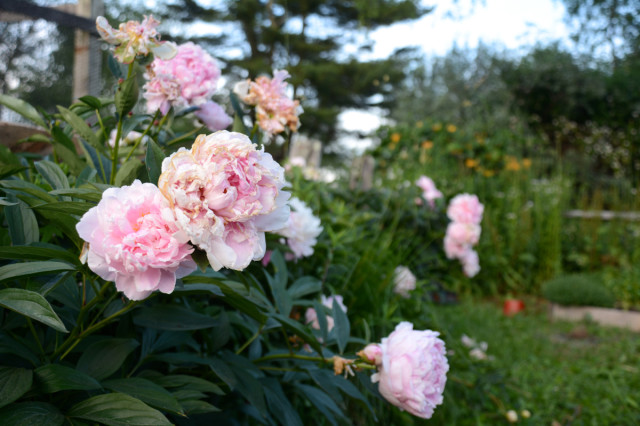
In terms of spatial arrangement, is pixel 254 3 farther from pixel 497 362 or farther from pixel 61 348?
pixel 61 348

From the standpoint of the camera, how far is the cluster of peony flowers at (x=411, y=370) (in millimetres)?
787

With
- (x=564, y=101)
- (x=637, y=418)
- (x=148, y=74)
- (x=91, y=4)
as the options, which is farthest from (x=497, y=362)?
(x=564, y=101)

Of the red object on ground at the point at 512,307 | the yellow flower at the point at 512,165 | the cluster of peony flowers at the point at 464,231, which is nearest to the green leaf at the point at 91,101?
the cluster of peony flowers at the point at 464,231

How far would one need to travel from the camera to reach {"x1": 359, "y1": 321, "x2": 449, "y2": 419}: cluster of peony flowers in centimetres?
79

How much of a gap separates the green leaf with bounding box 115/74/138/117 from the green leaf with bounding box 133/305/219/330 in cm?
30

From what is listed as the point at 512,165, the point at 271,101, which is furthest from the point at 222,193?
the point at 512,165

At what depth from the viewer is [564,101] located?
7.38 m

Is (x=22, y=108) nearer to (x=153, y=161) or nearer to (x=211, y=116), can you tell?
(x=211, y=116)

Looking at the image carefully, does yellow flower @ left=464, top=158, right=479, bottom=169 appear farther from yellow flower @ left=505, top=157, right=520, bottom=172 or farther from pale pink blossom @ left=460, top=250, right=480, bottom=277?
pale pink blossom @ left=460, top=250, right=480, bottom=277

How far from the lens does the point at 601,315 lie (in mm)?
→ 3660

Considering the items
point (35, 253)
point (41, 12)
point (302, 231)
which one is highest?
point (41, 12)

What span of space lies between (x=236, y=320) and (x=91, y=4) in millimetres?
3621

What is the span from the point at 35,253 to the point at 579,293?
12.5ft

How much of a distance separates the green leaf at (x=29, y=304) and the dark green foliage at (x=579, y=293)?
381 cm
